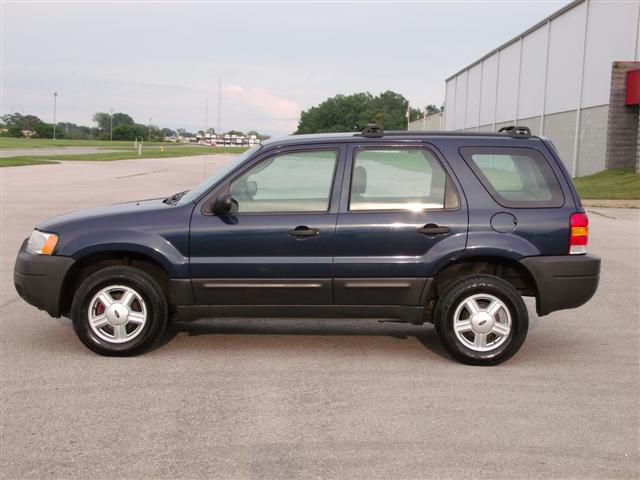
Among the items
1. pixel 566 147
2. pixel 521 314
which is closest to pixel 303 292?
pixel 521 314

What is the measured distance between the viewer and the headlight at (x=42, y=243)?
5590 mm

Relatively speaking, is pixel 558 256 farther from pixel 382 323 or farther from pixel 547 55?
pixel 547 55

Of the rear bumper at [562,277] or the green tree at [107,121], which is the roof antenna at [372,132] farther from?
the green tree at [107,121]

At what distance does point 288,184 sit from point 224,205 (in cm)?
55

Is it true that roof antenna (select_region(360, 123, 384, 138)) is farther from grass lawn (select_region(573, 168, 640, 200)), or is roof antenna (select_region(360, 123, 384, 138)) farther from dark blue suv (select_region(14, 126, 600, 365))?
grass lawn (select_region(573, 168, 640, 200))

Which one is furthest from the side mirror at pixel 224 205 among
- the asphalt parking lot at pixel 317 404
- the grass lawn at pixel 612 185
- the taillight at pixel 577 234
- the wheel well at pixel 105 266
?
the grass lawn at pixel 612 185

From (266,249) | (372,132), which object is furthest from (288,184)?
(372,132)

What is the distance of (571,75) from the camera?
112 ft

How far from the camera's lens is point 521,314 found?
17.6ft

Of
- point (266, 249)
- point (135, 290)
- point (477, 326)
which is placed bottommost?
point (477, 326)

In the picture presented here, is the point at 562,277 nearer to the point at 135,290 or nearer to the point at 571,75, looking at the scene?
the point at 135,290

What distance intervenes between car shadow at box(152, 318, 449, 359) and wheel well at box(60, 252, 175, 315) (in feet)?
2.01

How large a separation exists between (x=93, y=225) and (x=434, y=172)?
2675 millimetres

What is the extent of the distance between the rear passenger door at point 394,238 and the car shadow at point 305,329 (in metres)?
0.91
